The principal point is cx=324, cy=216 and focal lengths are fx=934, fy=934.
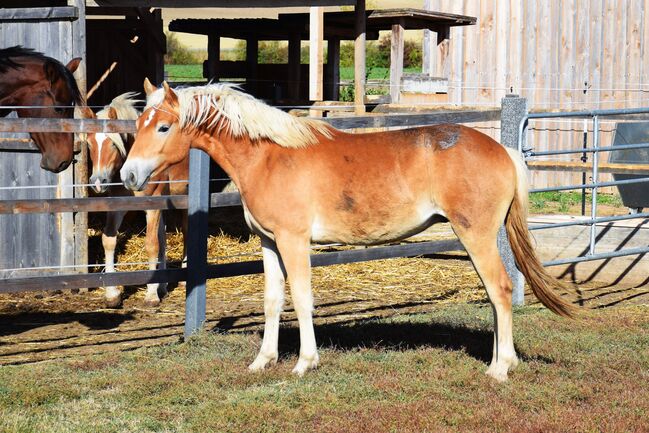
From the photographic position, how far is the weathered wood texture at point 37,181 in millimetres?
8859

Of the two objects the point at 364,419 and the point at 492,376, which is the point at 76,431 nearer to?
the point at 364,419

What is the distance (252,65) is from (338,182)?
10.3m

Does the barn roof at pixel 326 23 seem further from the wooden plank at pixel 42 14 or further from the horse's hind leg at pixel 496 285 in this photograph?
the horse's hind leg at pixel 496 285

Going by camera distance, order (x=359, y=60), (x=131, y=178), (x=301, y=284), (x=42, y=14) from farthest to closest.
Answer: (x=359, y=60) → (x=42, y=14) → (x=301, y=284) → (x=131, y=178)

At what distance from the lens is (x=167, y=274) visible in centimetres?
661

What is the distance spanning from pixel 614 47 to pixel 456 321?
10.8 metres

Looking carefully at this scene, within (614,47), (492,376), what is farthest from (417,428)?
(614,47)

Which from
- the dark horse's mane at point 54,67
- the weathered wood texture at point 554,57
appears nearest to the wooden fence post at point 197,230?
the dark horse's mane at point 54,67

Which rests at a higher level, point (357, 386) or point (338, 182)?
point (338, 182)

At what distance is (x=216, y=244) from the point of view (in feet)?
36.9

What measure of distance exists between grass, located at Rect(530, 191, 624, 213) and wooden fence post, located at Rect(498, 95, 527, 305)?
17.5 feet

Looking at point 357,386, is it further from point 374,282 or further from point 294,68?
point 294,68

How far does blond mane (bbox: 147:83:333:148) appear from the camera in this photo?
5.65 meters

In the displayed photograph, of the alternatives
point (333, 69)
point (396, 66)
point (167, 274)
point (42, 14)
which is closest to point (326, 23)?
point (333, 69)
